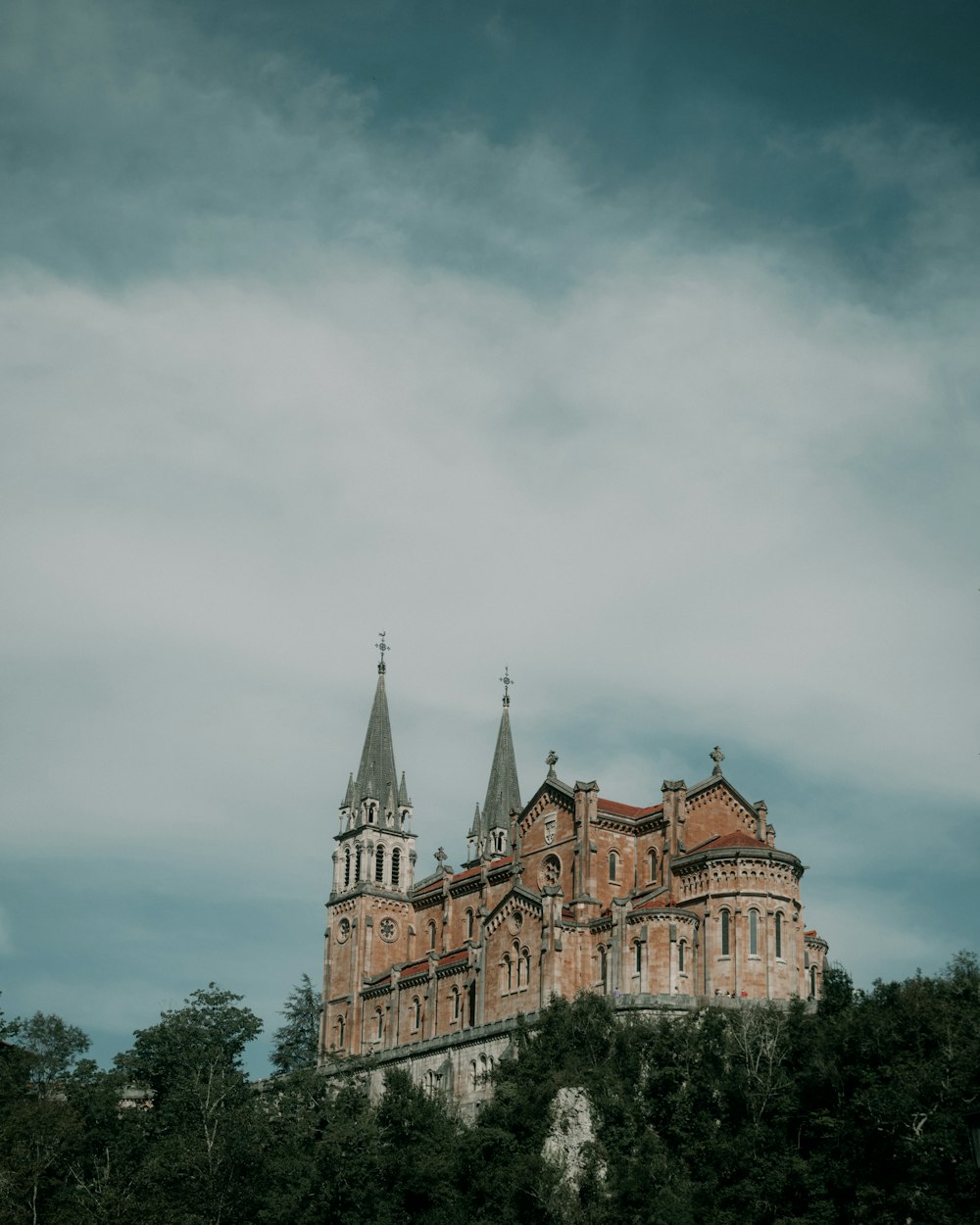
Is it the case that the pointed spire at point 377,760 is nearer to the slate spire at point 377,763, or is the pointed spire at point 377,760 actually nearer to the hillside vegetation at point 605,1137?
the slate spire at point 377,763

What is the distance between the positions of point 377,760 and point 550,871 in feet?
75.9

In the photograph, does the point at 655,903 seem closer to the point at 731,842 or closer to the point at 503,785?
the point at 731,842

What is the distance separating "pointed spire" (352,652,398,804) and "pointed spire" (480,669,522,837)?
404 inches

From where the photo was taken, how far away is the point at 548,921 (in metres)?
87.6

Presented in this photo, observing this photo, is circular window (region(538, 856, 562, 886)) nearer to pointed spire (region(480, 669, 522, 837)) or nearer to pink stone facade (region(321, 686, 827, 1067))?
pink stone facade (region(321, 686, 827, 1067))

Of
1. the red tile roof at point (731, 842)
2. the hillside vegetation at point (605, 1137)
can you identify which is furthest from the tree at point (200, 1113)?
the red tile roof at point (731, 842)

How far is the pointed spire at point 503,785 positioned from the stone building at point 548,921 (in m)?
9.13

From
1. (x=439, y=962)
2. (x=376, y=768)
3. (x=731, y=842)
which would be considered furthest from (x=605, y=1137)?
(x=376, y=768)

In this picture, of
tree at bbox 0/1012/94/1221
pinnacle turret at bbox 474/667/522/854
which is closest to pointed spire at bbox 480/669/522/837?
pinnacle turret at bbox 474/667/522/854

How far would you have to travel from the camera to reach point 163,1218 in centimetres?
7194

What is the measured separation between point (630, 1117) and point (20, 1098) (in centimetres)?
3545

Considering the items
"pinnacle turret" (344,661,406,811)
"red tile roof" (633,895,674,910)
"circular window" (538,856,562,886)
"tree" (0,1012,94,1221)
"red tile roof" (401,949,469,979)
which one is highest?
"pinnacle turret" (344,661,406,811)

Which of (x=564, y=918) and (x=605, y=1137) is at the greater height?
(x=564, y=918)

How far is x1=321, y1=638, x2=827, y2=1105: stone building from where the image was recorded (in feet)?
273
